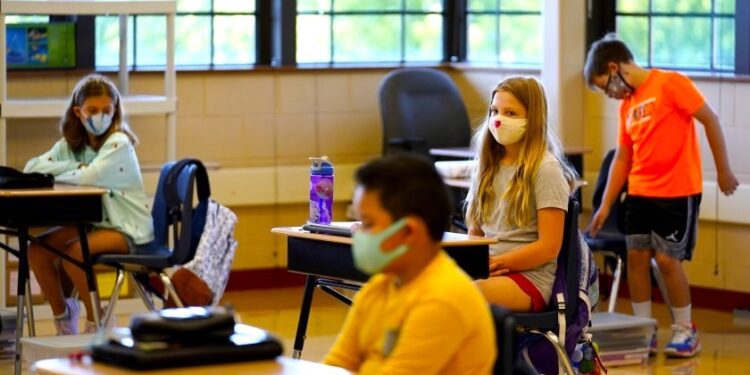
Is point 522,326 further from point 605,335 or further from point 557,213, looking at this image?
point 605,335

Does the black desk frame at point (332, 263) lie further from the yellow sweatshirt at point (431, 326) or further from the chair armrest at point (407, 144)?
the chair armrest at point (407, 144)

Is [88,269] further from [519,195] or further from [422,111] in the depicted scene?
[422,111]

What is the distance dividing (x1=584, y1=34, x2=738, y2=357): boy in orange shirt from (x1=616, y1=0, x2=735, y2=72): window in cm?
102

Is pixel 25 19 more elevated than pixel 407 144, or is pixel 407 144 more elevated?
pixel 25 19

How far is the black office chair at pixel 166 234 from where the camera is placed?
593cm

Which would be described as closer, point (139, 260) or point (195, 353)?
point (195, 353)

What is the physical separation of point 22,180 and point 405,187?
10.9 ft

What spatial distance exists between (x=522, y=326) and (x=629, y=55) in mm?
2295

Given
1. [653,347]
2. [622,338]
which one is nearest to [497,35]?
[653,347]

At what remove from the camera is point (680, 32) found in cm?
764

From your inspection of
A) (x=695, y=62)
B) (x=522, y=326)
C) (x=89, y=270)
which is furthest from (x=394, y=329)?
(x=695, y=62)

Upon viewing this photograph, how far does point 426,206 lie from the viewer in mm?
2762

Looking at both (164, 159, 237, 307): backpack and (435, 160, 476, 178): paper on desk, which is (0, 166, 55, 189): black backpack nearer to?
(164, 159, 237, 307): backpack

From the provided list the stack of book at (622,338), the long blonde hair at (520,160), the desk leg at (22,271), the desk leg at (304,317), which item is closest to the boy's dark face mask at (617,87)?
the stack of book at (622,338)
